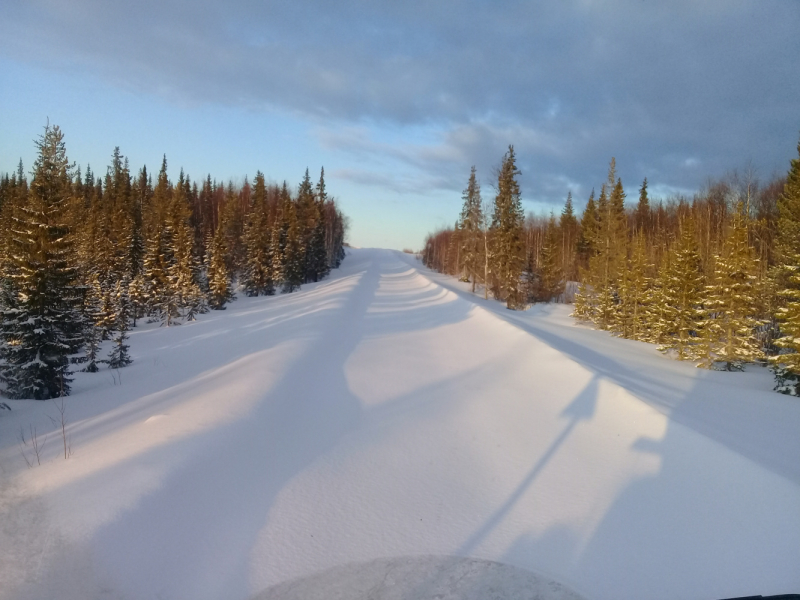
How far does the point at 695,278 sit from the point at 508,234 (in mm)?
18000

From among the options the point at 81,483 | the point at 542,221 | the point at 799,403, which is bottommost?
the point at 799,403

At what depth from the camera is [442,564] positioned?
5227 millimetres

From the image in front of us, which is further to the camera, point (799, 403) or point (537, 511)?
point (799, 403)

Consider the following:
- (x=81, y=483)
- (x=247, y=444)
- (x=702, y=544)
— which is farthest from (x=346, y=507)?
(x=702, y=544)

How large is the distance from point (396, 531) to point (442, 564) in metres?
0.79

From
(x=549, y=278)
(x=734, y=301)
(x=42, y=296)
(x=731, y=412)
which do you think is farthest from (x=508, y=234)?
(x=42, y=296)

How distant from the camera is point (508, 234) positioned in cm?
3862

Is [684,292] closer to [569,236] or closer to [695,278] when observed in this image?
[695,278]

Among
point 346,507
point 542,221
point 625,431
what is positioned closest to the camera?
point 346,507

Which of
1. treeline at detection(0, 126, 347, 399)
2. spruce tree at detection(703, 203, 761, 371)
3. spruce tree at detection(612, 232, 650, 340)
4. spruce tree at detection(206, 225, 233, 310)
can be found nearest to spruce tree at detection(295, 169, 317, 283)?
treeline at detection(0, 126, 347, 399)

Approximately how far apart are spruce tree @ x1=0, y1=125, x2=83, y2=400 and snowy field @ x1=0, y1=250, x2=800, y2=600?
11.0ft

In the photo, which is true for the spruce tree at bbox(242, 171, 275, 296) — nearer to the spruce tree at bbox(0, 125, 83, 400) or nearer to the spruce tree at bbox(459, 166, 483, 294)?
the spruce tree at bbox(459, 166, 483, 294)

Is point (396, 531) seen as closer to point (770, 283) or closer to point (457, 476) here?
point (457, 476)

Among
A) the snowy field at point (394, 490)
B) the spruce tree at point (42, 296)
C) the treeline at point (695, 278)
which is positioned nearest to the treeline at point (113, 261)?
the spruce tree at point (42, 296)
